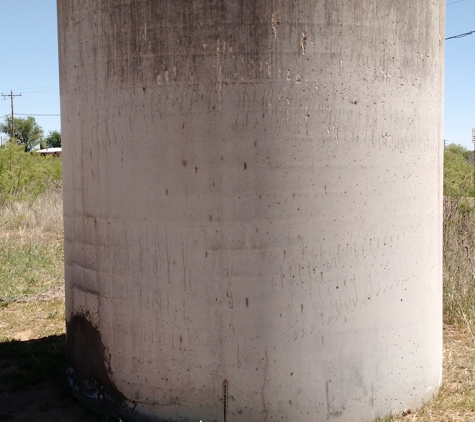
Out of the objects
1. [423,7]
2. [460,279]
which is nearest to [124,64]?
[423,7]

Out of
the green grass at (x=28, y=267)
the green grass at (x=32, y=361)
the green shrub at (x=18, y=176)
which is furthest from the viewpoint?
the green shrub at (x=18, y=176)

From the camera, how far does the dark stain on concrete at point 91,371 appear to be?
13.4 ft

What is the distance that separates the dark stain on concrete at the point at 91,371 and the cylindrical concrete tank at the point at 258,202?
0.13 ft

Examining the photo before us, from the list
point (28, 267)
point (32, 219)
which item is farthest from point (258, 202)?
point (32, 219)

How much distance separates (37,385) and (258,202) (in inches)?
103

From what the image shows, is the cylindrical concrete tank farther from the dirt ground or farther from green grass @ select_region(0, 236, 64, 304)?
green grass @ select_region(0, 236, 64, 304)

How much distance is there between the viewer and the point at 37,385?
4887mm

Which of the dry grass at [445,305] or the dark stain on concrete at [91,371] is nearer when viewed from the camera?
the dark stain on concrete at [91,371]

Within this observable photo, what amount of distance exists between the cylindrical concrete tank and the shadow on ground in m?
0.55

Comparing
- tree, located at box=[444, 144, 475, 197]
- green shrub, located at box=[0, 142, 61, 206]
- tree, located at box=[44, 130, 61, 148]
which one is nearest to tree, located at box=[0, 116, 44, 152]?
tree, located at box=[44, 130, 61, 148]

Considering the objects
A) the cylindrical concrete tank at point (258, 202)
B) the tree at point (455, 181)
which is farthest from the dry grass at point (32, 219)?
the cylindrical concrete tank at point (258, 202)

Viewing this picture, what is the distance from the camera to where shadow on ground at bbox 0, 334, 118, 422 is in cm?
429

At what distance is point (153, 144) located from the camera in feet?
12.3

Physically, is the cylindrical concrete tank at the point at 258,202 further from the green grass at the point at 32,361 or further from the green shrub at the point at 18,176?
the green shrub at the point at 18,176
